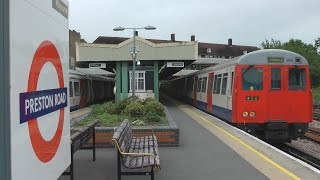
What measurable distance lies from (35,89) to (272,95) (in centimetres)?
1368

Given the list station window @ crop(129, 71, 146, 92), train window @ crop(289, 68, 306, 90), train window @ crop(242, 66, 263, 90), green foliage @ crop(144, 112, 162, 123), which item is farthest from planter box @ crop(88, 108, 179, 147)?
station window @ crop(129, 71, 146, 92)

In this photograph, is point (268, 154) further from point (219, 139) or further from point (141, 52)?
point (141, 52)

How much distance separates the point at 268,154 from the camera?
34.2 feet

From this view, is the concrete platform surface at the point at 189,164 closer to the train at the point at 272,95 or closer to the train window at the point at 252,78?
the train at the point at 272,95

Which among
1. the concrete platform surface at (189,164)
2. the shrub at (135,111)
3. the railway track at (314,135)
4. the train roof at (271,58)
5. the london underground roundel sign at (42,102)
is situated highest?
the train roof at (271,58)

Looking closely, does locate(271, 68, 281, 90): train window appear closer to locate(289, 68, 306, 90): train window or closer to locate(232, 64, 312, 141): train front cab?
locate(232, 64, 312, 141): train front cab

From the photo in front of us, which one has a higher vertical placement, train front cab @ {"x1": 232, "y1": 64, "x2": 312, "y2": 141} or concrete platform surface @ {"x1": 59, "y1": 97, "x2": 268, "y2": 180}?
train front cab @ {"x1": 232, "y1": 64, "x2": 312, "y2": 141}

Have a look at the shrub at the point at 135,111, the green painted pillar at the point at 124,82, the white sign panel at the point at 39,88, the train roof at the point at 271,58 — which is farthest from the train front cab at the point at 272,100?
the green painted pillar at the point at 124,82

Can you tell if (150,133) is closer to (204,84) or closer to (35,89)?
(35,89)

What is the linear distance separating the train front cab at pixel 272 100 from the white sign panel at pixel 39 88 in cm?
1206

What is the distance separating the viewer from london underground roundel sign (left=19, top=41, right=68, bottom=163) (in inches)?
121

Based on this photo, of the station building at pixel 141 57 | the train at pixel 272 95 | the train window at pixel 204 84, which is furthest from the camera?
the station building at pixel 141 57

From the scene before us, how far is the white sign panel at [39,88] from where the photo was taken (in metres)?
2.79

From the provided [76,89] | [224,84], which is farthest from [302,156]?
[76,89]
